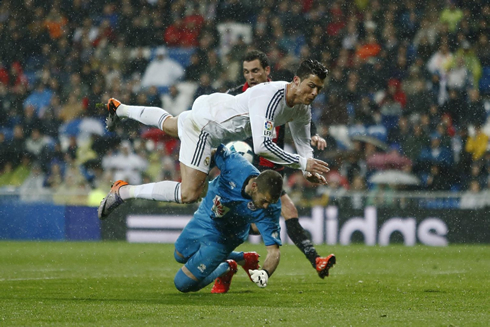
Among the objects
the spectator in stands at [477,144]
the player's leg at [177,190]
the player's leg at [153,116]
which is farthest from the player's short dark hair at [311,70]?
the spectator in stands at [477,144]

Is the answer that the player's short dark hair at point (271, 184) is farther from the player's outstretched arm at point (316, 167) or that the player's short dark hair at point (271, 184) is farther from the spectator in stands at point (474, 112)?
the spectator in stands at point (474, 112)

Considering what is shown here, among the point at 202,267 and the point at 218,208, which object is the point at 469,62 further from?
the point at 202,267

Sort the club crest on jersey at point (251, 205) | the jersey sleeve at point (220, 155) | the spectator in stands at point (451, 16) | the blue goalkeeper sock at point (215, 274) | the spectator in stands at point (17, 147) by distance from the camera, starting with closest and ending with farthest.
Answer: the club crest on jersey at point (251, 205), the blue goalkeeper sock at point (215, 274), the jersey sleeve at point (220, 155), the spectator in stands at point (451, 16), the spectator in stands at point (17, 147)

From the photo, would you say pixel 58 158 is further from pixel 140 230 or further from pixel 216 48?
pixel 216 48

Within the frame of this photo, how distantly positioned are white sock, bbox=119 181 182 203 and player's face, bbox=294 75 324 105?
54.2 inches

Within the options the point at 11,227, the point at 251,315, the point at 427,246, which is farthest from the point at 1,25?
the point at 251,315

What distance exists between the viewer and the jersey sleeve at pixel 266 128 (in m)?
6.70

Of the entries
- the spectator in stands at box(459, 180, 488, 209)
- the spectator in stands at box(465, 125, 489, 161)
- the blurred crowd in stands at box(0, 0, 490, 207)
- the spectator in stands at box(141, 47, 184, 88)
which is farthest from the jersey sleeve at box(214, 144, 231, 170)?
the spectator in stands at box(141, 47, 184, 88)

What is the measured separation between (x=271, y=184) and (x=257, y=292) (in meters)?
1.51

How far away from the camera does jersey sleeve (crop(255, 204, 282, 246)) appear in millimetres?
6836

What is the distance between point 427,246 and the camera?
42.7ft

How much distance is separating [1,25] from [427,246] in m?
11.7

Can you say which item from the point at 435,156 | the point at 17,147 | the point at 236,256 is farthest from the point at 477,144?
the point at 17,147

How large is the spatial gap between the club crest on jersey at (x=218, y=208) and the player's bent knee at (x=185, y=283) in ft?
1.96
